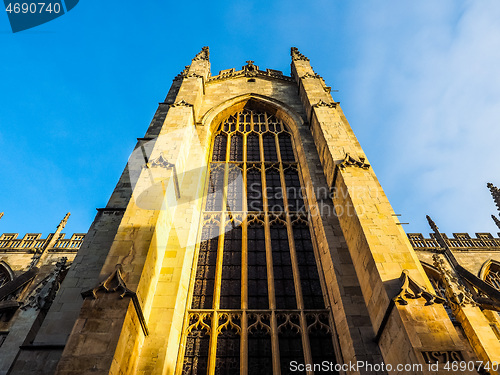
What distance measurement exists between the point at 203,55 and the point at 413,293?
15671mm

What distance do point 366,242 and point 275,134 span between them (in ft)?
24.9

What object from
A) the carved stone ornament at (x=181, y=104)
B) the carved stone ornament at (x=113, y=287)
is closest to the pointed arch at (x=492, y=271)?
the carved stone ornament at (x=181, y=104)

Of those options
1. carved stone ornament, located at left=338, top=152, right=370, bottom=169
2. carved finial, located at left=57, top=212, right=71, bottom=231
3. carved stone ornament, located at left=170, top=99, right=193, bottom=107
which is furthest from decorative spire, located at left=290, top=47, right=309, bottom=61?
carved finial, located at left=57, top=212, right=71, bottom=231

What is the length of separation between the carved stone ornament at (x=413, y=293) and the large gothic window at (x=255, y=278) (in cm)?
213

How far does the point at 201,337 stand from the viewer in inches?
267

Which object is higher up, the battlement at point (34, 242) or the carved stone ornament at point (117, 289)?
the battlement at point (34, 242)

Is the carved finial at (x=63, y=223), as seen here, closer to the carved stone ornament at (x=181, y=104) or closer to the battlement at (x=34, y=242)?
the battlement at (x=34, y=242)

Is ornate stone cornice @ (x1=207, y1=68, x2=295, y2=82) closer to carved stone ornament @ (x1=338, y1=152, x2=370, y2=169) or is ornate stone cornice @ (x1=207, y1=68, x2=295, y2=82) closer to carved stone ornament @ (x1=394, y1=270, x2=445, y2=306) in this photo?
carved stone ornament @ (x1=338, y1=152, x2=370, y2=169)

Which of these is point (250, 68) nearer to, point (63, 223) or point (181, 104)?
point (181, 104)

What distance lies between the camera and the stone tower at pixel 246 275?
5.22m

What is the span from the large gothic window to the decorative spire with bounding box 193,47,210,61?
7279 mm

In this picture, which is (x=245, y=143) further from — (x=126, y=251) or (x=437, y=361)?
(x=437, y=361)

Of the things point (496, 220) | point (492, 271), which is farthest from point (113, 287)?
point (496, 220)

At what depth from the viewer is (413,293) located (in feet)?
17.7
